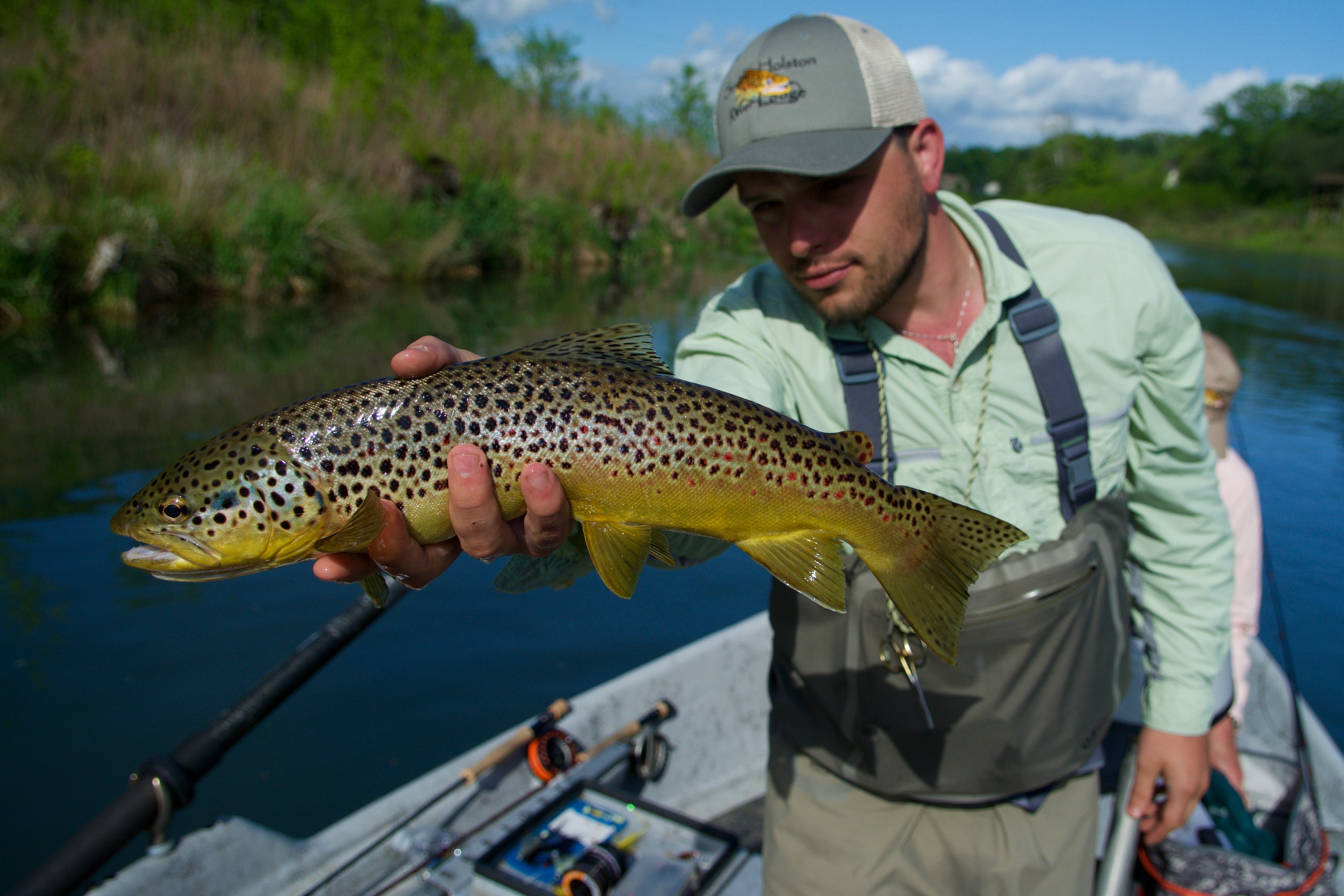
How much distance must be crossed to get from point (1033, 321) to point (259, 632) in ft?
19.1

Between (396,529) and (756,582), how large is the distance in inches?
242

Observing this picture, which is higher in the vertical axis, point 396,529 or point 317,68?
point 317,68

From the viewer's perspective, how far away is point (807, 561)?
6.89ft

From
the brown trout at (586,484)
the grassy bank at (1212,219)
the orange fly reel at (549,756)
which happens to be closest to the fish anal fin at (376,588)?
the brown trout at (586,484)

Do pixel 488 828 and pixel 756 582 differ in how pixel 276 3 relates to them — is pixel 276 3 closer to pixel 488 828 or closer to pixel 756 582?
pixel 756 582

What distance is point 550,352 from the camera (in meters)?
2.12

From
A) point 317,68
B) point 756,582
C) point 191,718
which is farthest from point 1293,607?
point 317,68

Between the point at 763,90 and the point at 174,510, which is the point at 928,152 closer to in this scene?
the point at 763,90

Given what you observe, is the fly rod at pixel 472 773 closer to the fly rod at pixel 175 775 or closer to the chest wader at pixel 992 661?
the fly rod at pixel 175 775

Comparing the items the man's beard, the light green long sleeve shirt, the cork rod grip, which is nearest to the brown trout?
the light green long sleeve shirt

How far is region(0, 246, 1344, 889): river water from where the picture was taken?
16.9 feet

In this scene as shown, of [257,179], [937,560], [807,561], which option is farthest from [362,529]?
[257,179]

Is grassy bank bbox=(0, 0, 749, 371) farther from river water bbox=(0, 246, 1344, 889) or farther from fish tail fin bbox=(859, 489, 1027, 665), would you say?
fish tail fin bbox=(859, 489, 1027, 665)

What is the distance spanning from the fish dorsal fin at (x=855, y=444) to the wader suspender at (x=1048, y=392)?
1.56ft
